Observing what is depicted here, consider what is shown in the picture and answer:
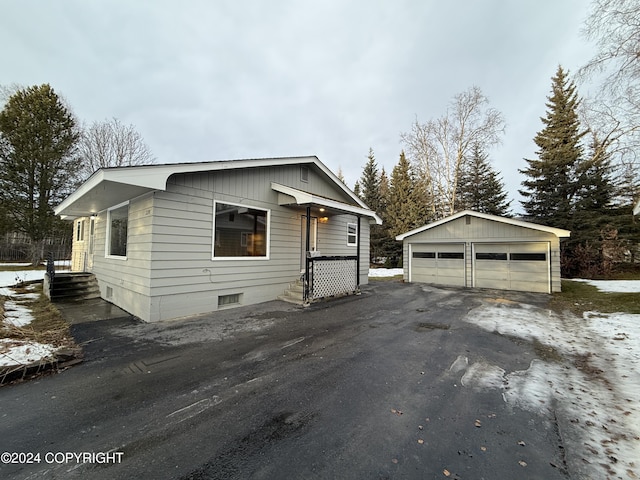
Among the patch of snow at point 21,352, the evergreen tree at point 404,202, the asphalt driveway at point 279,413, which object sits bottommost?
the asphalt driveway at point 279,413

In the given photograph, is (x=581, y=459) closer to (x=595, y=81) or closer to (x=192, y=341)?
(x=192, y=341)

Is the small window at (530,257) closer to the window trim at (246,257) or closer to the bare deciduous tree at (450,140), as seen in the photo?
the bare deciduous tree at (450,140)

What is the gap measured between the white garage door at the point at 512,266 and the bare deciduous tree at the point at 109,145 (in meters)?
25.7

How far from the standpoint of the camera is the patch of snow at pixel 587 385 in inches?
84.0

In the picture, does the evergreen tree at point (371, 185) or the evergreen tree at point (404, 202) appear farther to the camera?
the evergreen tree at point (371, 185)

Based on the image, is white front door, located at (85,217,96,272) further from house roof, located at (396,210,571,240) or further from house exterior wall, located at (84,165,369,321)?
house roof, located at (396,210,571,240)

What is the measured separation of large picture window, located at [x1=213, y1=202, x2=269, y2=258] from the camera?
7074 millimetres

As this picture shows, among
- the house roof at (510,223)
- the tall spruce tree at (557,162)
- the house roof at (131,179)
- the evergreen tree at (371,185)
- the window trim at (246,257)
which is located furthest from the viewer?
the evergreen tree at (371,185)

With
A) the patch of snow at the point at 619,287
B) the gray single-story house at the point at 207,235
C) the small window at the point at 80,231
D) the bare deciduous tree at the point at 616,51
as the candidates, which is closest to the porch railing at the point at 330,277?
the gray single-story house at the point at 207,235

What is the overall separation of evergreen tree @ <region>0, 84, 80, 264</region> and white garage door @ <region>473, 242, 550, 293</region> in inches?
1038

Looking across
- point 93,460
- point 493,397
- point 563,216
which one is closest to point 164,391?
point 93,460

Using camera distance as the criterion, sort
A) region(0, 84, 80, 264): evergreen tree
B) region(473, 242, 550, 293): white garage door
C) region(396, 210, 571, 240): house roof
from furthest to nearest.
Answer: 1. region(0, 84, 80, 264): evergreen tree
2. region(473, 242, 550, 293): white garage door
3. region(396, 210, 571, 240): house roof

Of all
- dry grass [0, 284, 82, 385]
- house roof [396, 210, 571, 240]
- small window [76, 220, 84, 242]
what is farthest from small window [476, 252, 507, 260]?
small window [76, 220, 84, 242]

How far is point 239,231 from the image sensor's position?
758cm
